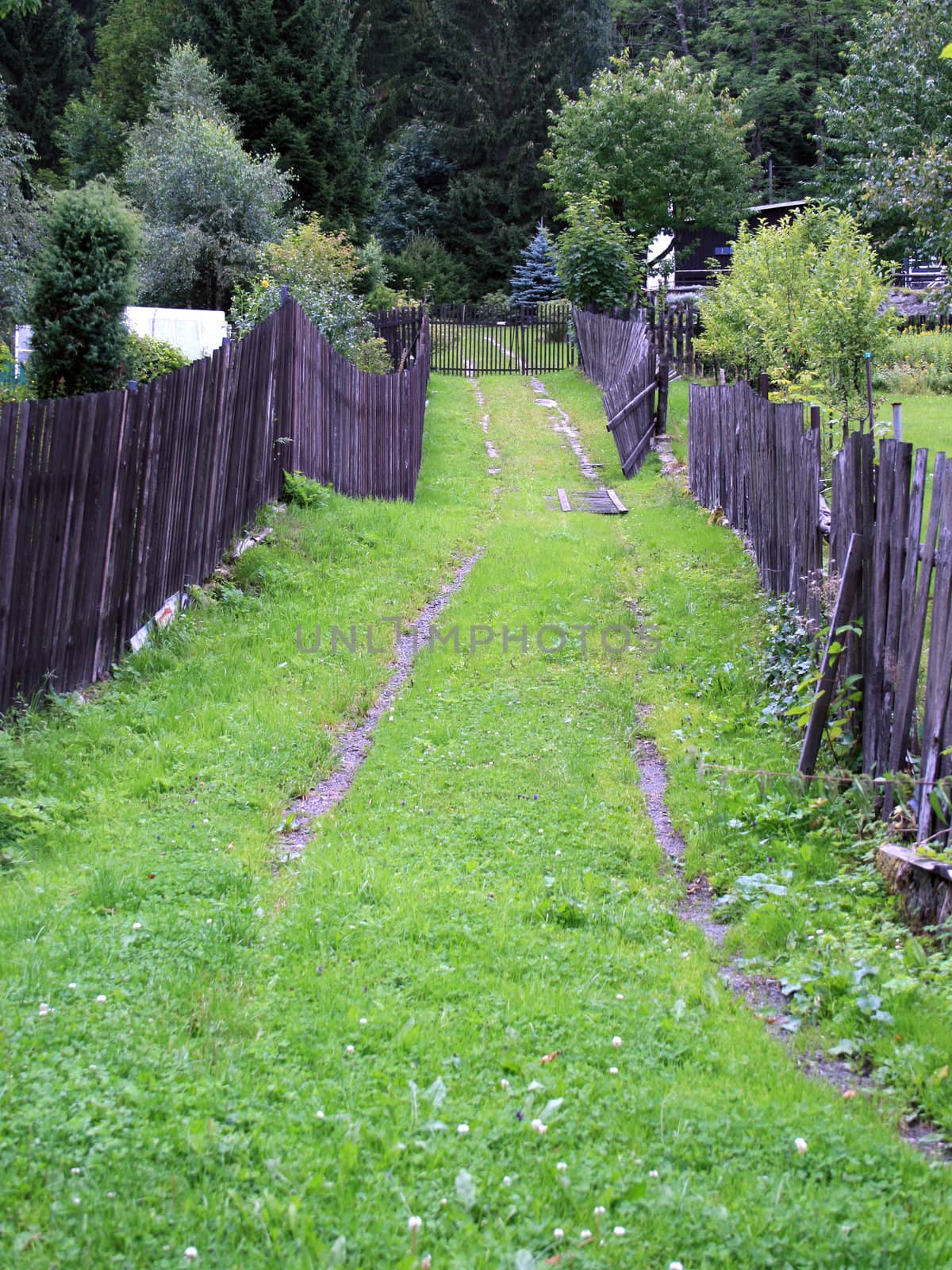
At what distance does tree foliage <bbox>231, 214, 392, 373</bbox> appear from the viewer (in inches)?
639

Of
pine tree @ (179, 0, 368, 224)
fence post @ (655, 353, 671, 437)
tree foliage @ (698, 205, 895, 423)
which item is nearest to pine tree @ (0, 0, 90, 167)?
pine tree @ (179, 0, 368, 224)

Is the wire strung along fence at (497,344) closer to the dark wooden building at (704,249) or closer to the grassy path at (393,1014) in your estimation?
the dark wooden building at (704,249)

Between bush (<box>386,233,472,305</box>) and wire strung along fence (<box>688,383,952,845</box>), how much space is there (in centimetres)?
3556

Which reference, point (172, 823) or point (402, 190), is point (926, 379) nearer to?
point (172, 823)

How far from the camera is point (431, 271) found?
1674 inches

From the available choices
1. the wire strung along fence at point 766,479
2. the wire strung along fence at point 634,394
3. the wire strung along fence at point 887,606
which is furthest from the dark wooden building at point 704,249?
the wire strung along fence at point 887,606

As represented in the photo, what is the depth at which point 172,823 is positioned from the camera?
478 centimetres

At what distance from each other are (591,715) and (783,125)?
52134mm

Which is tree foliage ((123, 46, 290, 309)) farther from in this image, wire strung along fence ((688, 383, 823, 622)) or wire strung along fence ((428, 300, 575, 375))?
wire strung along fence ((688, 383, 823, 622))

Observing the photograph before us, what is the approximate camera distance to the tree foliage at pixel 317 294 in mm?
16219

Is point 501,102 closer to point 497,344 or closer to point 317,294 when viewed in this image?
point 497,344

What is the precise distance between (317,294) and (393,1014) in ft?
50.1

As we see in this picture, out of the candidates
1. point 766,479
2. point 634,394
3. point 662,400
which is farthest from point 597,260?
point 766,479

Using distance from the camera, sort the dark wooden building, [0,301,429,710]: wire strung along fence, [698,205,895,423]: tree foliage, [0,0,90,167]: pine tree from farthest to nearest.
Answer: [0,0,90,167]: pine tree
the dark wooden building
[698,205,895,423]: tree foliage
[0,301,429,710]: wire strung along fence
